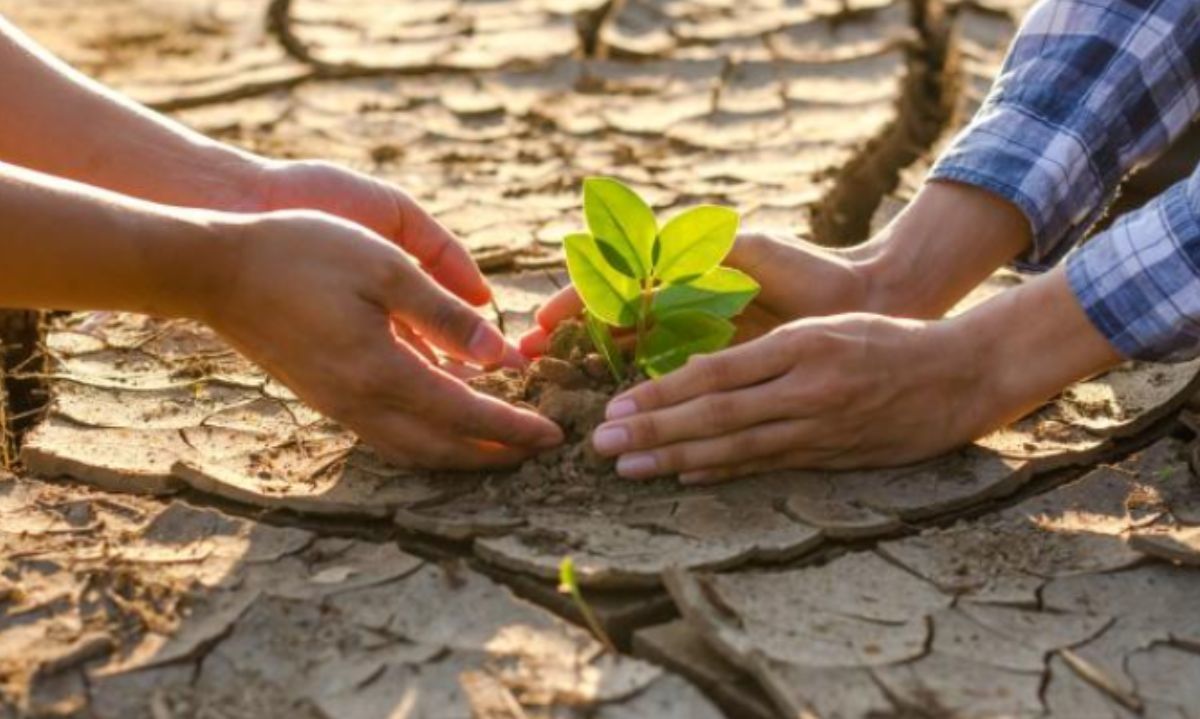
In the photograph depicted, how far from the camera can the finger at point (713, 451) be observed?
1.93 metres

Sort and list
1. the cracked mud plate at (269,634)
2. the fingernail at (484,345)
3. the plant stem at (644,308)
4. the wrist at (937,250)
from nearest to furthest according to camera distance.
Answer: the cracked mud plate at (269,634), the fingernail at (484,345), the plant stem at (644,308), the wrist at (937,250)

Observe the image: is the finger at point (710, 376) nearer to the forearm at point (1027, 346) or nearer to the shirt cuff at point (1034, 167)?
the forearm at point (1027, 346)

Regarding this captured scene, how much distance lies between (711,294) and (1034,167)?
1.82 ft

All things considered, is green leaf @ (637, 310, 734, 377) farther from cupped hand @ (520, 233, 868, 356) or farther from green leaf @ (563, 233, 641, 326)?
cupped hand @ (520, 233, 868, 356)

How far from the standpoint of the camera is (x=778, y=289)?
85.0 inches

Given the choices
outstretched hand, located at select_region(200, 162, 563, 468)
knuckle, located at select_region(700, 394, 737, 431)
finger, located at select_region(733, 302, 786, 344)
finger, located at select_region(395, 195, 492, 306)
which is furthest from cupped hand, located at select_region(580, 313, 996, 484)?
finger, located at select_region(395, 195, 492, 306)

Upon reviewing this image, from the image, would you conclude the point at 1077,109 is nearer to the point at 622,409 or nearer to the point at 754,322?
the point at 754,322

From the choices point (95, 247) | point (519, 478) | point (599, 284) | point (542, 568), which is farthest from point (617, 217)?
point (95, 247)

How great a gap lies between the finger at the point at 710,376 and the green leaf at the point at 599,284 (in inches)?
4.2

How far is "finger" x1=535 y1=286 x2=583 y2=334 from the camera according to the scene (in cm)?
215

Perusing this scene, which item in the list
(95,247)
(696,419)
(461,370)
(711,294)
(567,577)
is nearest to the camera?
(567,577)

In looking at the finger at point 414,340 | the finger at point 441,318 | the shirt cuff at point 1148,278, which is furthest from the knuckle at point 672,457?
the shirt cuff at point 1148,278

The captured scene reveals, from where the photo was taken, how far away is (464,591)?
1.82m

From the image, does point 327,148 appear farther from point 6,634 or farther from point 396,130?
point 6,634
